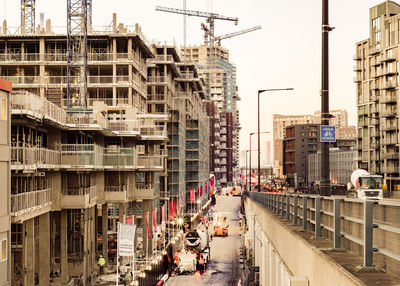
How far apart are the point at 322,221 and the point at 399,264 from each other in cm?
708

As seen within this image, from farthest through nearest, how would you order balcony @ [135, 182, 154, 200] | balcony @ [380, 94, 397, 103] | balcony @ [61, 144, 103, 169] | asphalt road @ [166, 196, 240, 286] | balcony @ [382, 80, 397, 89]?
1. balcony @ [380, 94, 397, 103]
2. balcony @ [382, 80, 397, 89]
3. balcony @ [135, 182, 154, 200]
4. asphalt road @ [166, 196, 240, 286]
5. balcony @ [61, 144, 103, 169]

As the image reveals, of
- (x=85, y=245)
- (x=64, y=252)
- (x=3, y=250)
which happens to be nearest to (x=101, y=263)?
(x=85, y=245)

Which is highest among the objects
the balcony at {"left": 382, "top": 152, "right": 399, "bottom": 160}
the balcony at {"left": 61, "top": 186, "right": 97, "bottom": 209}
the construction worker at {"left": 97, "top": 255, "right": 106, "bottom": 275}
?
the balcony at {"left": 382, "top": 152, "right": 399, "bottom": 160}

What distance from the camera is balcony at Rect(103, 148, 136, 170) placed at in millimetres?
48312

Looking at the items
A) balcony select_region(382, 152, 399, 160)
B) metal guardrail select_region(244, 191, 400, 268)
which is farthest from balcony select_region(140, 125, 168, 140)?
balcony select_region(382, 152, 399, 160)

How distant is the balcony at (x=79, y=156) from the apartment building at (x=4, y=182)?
1279 cm

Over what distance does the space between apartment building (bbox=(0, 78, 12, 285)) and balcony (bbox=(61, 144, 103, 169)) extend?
1279 cm

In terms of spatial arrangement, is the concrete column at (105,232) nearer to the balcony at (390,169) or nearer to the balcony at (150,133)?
the balcony at (150,133)

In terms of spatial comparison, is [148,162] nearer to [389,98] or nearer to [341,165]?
[389,98]

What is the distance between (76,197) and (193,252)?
27216mm

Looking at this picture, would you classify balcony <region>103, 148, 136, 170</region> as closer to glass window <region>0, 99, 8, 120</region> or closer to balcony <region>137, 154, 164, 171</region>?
balcony <region>137, 154, 164, 171</region>

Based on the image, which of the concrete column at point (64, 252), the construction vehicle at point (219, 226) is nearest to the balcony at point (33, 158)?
the concrete column at point (64, 252)

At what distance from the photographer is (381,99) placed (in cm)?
10388

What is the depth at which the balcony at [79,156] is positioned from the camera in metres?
39.9
